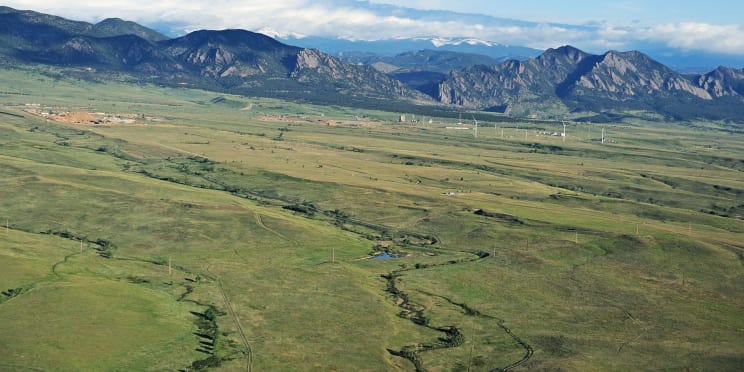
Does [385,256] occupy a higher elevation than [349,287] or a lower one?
lower

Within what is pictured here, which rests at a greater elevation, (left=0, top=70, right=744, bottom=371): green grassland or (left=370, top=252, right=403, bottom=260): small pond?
(left=0, top=70, right=744, bottom=371): green grassland

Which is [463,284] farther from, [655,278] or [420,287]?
[655,278]

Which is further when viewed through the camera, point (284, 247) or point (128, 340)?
point (284, 247)

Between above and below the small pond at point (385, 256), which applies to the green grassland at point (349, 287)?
above

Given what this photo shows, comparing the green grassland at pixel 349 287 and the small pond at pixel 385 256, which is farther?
the small pond at pixel 385 256

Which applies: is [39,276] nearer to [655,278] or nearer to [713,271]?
[655,278]

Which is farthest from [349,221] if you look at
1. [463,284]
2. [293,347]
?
[293,347]

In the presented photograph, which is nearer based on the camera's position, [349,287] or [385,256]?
[349,287]

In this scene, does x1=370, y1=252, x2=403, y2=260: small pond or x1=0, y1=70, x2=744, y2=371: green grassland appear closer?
x1=0, y1=70, x2=744, y2=371: green grassland

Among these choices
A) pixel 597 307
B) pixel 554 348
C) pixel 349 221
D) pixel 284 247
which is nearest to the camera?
pixel 554 348

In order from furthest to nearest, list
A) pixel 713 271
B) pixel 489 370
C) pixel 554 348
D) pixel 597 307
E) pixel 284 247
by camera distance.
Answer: pixel 284 247 < pixel 713 271 < pixel 597 307 < pixel 554 348 < pixel 489 370
